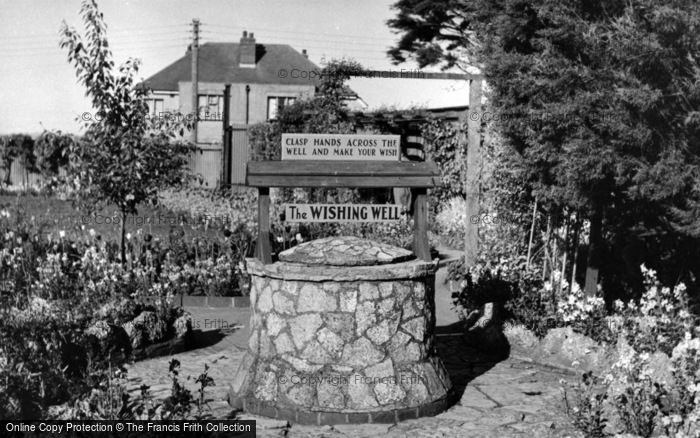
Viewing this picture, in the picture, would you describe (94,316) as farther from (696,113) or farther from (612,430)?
(696,113)

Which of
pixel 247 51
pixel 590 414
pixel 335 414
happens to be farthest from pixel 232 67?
pixel 590 414

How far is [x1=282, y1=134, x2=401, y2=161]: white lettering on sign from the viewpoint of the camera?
682 centimetres

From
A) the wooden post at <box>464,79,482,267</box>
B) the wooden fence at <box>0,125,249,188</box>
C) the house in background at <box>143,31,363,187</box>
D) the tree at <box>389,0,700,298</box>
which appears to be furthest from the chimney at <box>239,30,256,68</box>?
the tree at <box>389,0,700,298</box>

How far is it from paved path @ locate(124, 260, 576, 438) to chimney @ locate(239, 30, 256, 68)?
3435 centimetres

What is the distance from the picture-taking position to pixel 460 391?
7.18 meters

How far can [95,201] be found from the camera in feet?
37.1

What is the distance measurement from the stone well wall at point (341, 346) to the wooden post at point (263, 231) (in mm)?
169

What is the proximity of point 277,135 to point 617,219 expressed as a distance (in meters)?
12.7

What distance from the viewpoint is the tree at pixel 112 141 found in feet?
36.0

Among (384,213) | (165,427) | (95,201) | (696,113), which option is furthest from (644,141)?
(95,201)

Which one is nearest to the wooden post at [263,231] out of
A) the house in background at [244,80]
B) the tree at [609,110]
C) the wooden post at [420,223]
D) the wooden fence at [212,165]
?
the wooden post at [420,223]

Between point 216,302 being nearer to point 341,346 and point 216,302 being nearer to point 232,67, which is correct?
point 341,346

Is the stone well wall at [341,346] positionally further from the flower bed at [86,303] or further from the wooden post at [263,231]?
the flower bed at [86,303]

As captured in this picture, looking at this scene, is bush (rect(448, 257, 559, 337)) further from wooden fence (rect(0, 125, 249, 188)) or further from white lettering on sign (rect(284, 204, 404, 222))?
wooden fence (rect(0, 125, 249, 188))
